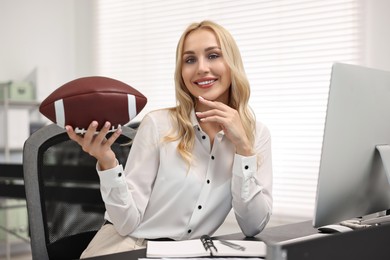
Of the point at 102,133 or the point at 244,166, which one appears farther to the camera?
the point at 244,166

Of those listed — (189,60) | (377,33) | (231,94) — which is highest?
(377,33)

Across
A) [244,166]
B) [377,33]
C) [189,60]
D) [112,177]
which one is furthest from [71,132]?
[377,33]

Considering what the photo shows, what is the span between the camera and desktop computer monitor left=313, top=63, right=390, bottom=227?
38.4 inches

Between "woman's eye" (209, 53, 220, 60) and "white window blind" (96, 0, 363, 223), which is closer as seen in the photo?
"woman's eye" (209, 53, 220, 60)

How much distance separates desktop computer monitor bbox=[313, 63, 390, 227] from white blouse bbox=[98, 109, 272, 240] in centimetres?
40

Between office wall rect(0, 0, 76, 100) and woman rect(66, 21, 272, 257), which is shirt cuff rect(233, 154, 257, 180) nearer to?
woman rect(66, 21, 272, 257)

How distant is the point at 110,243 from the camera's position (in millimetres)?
1436

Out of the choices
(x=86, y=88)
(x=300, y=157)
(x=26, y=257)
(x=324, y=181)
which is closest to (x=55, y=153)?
(x=86, y=88)

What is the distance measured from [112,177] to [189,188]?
0.31 meters

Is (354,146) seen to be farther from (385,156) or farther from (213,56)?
(213,56)

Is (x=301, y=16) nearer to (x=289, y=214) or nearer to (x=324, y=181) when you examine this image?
(x=289, y=214)

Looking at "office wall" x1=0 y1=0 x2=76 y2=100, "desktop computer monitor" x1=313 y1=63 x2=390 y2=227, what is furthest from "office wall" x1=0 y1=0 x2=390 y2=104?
"desktop computer monitor" x1=313 y1=63 x2=390 y2=227

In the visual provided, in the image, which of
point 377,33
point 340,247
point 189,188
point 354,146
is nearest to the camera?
point 340,247

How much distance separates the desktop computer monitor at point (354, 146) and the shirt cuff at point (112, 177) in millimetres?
566
